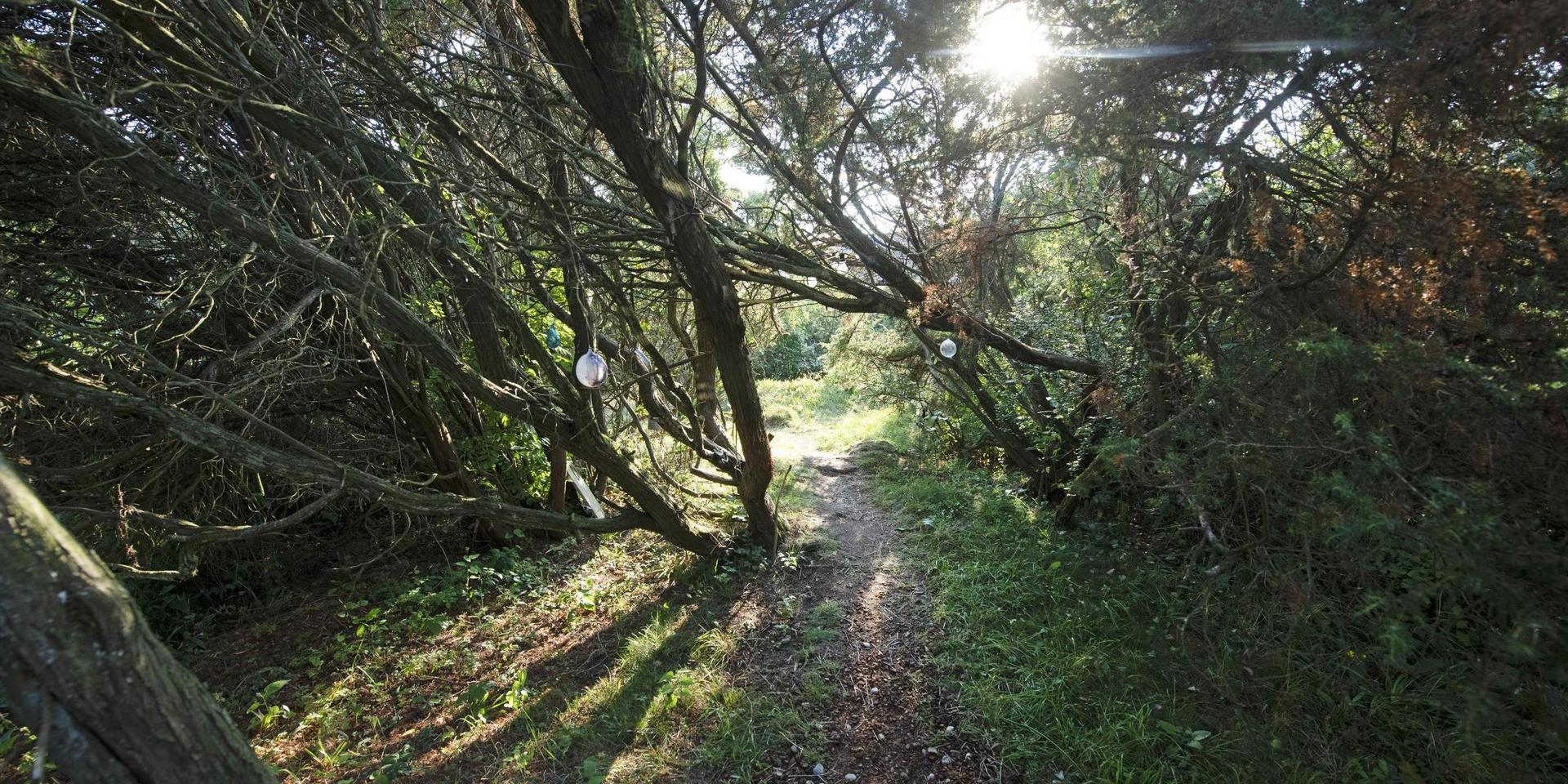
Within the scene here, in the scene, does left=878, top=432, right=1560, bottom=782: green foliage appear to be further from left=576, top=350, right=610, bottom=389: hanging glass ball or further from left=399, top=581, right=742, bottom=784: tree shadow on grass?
left=576, top=350, right=610, bottom=389: hanging glass ball

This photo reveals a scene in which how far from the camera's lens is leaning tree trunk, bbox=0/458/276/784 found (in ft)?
3.68

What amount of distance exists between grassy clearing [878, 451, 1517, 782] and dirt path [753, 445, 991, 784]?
7.6 inches

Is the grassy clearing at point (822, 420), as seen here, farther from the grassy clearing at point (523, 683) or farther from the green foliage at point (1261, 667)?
the green foliage at point (1261, 667)

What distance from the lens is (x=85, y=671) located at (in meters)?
1.20

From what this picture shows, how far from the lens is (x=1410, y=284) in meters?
1.94

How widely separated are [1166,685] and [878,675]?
5.13ft

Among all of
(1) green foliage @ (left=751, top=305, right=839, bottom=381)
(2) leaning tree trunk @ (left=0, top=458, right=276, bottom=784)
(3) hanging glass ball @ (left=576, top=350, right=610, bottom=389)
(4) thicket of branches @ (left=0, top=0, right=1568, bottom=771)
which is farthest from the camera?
(1) green foliage @ (left=751, top=305, right=839, bottom=381)

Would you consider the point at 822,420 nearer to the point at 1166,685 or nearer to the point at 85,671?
the point at 1166,685

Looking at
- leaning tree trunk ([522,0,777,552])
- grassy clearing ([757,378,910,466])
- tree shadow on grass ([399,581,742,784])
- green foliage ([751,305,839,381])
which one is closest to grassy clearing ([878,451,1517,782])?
tree shadow on grass ([399,581,742,784])

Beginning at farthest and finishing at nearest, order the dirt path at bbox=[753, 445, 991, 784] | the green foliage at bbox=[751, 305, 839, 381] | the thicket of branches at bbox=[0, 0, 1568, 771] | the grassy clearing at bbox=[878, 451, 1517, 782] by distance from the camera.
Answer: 1. the green foliage at bbox=[751, 305, 839, 381]
2. the dirt path at bbox=[753, 445, 991, 784]
3. the grassy clearing at bbox=[878, 451, 1517, 782]
4. the thicket of branches at bbox=[0, 0, 1568, 771]

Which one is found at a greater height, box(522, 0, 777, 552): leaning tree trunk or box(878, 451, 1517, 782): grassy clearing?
box(522, 0, 777, 552): leaning tree trunk

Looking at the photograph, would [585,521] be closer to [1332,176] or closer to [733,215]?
[733,215]

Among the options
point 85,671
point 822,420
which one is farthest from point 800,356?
point 85,671

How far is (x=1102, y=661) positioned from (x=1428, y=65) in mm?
2987
